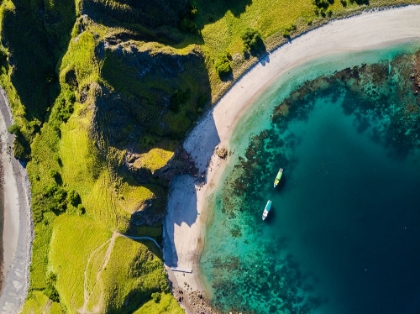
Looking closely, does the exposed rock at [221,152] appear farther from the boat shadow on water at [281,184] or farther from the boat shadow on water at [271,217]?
the boat shadow on water at [271,217]

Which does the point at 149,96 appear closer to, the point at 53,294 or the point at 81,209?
the point at 81,209

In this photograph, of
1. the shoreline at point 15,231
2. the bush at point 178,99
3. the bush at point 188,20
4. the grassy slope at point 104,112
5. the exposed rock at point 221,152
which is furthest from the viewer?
the shoreline at point 15,231

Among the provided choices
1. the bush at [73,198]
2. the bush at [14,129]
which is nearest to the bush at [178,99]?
the bush at [73,198]

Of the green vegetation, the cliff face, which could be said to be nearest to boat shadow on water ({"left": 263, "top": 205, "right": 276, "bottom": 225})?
the cliff face

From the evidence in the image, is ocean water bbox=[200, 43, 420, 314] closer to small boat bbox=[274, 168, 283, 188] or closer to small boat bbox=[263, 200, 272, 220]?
small boat bbox=[274, 168, 283, 188]

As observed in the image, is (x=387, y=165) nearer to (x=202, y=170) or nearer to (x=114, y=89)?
(x=202, y=170)

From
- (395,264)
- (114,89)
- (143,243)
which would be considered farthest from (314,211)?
(114,89)
